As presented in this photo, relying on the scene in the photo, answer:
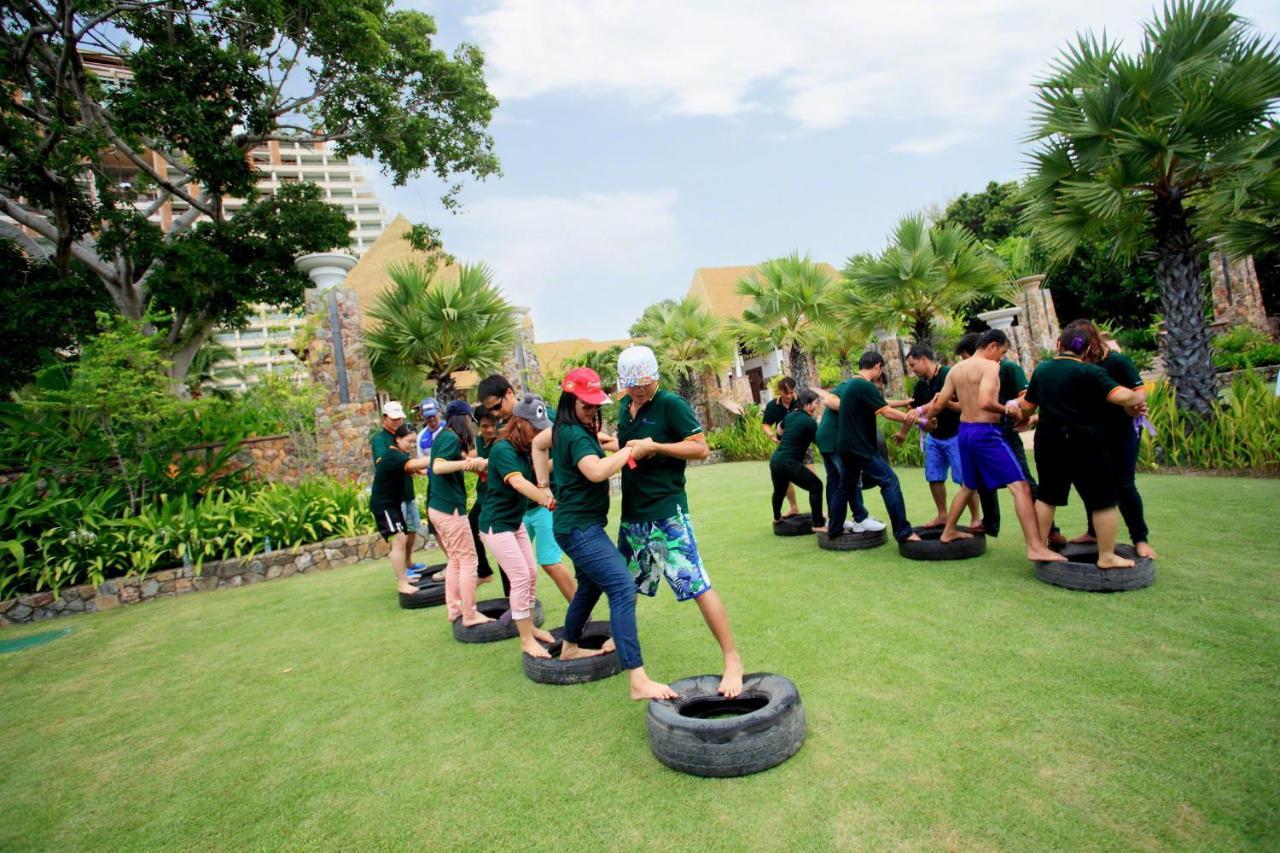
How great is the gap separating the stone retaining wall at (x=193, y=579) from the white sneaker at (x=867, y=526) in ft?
19.5

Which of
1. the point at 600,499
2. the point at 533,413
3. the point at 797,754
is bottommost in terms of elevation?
the point at 797,754

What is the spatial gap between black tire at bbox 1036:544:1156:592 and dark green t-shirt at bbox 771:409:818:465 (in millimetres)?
2524

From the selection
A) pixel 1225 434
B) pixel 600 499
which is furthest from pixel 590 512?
pixel 1225 434

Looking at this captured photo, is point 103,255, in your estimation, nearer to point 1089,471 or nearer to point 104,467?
point 104,467

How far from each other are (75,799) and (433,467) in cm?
250

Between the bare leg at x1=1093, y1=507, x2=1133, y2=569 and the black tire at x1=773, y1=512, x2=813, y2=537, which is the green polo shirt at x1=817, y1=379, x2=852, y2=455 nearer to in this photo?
the black tire at x1=773, y1=512, x2=813, y2=537

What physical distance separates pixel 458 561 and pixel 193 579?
5.53m

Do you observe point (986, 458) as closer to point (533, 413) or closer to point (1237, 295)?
point (533, 413)

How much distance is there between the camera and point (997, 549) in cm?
547

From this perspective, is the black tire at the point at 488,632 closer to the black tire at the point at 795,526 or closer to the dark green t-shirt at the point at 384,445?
the dark green t-shirt at the point at 384,445

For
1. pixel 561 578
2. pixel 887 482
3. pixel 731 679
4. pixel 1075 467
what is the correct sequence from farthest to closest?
pixel 887 482, pixel 561 578, pixel 1075 467, pixel 731 679

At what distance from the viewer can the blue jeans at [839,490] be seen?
5977 mm

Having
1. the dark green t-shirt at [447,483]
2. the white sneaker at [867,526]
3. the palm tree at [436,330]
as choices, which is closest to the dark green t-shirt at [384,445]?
the dark green t-shirt at [447,483]

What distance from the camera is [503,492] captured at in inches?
166
